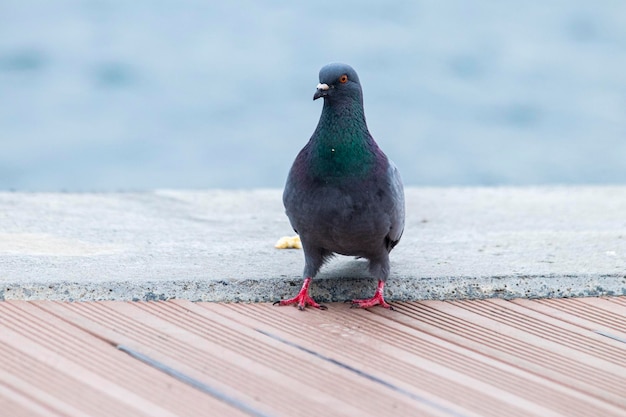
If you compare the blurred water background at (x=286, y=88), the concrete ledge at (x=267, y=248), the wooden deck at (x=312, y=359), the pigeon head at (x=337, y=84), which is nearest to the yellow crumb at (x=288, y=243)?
the concrete ledge at (x=267, y=248)

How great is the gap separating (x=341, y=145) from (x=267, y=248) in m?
0.94

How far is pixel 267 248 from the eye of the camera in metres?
4.75

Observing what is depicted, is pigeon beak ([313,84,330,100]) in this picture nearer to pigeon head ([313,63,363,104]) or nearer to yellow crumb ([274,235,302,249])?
pigeon head ([313,63,363,104])

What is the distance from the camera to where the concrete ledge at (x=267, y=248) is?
3906 millimetres

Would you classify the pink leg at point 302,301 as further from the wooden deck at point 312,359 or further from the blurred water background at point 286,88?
the blurred water background at point 286,88

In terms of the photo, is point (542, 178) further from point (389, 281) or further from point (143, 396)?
point (143, 396)

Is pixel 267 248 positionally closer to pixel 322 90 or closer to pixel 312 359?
pixel 322 90

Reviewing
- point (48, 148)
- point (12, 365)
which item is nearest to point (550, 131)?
point (48, 148)

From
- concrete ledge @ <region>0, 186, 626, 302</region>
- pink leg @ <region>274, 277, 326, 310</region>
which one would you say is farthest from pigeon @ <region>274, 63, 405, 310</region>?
concrete ledge @ <region>0, 186, 626, 302</region>

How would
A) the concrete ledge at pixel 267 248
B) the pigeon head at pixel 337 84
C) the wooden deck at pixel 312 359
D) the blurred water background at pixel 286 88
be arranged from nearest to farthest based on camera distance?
the wooden deck at pixel 312 359 → the concrete ledge at pixel 267 248 → the pigeon head at pixel 337 84 → the blurred water background at pixel 286 88

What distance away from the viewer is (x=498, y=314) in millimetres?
3838

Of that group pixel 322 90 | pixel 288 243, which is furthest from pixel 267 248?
pixel 322 90

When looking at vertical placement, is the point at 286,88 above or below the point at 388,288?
below

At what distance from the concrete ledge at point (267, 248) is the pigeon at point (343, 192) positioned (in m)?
0.14
